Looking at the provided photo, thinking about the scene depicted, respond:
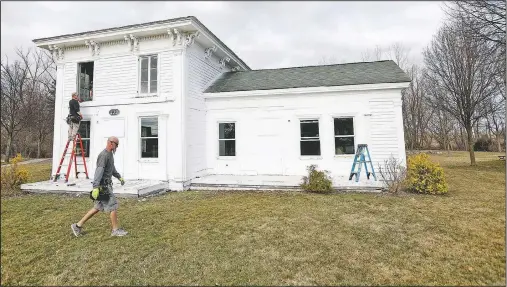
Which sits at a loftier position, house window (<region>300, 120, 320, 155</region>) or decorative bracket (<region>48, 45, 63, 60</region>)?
decorative bracket (<region>48, 45, 63, 60</region>)

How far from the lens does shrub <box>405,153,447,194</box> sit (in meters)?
8.57

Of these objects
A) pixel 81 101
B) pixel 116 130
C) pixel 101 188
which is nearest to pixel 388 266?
pixel 101 188

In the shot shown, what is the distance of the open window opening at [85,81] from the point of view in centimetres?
1213

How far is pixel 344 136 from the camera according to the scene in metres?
11.1

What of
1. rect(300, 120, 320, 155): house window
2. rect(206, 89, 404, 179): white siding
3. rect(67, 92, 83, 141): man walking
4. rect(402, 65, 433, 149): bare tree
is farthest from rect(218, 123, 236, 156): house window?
rect(402, 65, 433, 149): bare tree

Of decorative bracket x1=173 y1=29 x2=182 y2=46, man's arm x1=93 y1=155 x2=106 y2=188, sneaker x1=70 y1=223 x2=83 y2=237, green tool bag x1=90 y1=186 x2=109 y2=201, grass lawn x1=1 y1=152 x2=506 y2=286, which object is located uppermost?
decorative bracket x1=173 y1=29 x2=182 y2=46

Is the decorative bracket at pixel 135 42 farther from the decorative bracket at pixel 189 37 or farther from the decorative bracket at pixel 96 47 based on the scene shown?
the decorative bracket at pixel 189 37

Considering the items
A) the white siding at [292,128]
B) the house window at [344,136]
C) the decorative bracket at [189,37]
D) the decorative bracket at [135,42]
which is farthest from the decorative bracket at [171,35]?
the house window at [344,136]

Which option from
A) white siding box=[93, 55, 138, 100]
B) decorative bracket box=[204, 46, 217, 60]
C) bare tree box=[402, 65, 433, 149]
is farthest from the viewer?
bare tree box=[402, 65, 433, 149]

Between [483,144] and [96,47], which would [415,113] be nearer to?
[483,144]

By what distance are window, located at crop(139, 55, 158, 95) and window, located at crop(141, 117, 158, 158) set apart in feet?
4.13

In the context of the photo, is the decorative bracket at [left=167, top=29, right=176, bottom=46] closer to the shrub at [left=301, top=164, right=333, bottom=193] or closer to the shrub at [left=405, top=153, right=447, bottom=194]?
the shrub at [left=301, top=164, right=333, bottom=193]

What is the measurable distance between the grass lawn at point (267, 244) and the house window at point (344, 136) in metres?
3.46

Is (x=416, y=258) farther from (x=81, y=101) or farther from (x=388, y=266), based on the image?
(x=81, y=101)
